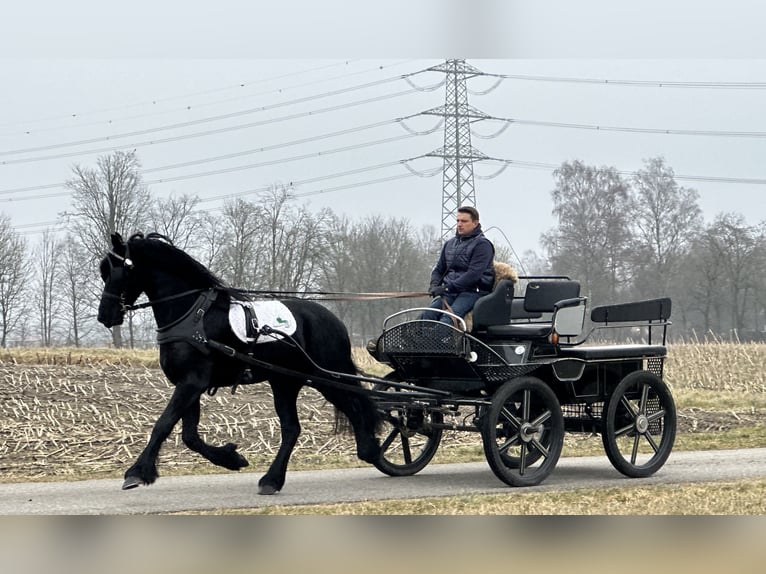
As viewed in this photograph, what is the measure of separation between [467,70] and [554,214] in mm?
22846

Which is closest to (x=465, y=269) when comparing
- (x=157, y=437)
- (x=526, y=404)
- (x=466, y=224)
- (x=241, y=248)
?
(x=466, y=224)

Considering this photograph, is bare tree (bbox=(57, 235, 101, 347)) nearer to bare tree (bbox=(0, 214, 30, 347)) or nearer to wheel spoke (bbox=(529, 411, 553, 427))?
bare tree (bbox=(0, 214, 30, 347))

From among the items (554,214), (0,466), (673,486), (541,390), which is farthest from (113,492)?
(554,214)

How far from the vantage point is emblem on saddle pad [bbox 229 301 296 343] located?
368 inches

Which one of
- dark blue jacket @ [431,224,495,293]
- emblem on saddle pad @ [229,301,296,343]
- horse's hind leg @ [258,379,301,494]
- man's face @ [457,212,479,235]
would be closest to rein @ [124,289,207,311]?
emblem on saddle pad @ [229,301,296,343]

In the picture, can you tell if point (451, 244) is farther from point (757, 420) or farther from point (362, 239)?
point (362, 239)

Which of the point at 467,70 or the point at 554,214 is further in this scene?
the point at 554,214

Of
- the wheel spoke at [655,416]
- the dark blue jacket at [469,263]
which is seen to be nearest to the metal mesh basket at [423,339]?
the dark blue jacket at [469,263]

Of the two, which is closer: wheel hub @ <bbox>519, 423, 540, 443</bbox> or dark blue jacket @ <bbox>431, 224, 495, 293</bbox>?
wheel hub @ <bbox>519, 423, 540, 443</bbox>

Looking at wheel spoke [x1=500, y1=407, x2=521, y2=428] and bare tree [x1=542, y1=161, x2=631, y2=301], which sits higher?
bare tree [x1=542, y1=161, x2=631, y2=301]

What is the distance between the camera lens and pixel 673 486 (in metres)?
9.52

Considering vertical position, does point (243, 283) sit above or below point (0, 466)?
above

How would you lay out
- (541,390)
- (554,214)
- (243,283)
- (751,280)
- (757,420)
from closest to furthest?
(541,390), (757,420), (243,283), (751,280), (554,214)

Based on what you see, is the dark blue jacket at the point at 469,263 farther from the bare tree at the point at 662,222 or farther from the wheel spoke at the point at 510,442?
the bare tree at the point at 662,222
